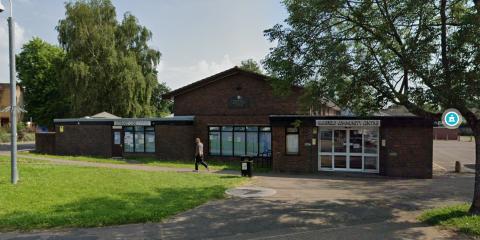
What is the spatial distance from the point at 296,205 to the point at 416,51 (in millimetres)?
4850

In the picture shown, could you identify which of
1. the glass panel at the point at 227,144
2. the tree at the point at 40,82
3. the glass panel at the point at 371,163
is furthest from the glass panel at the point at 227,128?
the tree at the point at 40,82

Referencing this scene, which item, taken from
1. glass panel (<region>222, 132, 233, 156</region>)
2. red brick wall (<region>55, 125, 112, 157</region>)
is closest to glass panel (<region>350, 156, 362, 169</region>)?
glass panel (<region>222, 132, 233, 156</region>)

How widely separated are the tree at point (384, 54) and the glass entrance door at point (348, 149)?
7558 mm

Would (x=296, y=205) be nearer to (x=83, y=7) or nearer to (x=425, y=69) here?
(x=425, y=69)

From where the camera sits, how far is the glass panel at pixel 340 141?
1819 centimetres

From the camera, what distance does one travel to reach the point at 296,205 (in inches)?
411

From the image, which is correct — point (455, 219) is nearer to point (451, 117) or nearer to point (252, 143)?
point (451, 117)

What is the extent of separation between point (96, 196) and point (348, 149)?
11582 mm

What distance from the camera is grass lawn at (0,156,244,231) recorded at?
8.42 meters

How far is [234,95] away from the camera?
893 inches

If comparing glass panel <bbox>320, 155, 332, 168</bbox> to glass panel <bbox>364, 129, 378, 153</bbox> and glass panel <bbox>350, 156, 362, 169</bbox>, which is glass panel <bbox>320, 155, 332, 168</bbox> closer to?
glass panel <bbox>350, 156, 362, 169</bbox>

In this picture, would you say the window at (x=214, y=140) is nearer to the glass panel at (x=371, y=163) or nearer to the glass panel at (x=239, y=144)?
the glass panel at (x=239, y=144)

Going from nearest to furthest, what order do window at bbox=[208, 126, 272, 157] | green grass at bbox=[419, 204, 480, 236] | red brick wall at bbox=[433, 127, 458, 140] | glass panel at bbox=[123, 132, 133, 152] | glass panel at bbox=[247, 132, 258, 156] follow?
green grass at bbox=[419, 204, 480, 236]
window at bbox=[208, 126, 272, 157]
glass panel at bbox=[247, 132, 258, 156]
glass panel at bbox=[123, 132, 133, 152]
red brick wall at bbox=[433, 127, 458, 140]

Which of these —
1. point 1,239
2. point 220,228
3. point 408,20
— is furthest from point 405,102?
point 1,239
